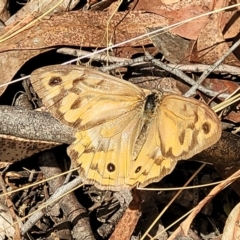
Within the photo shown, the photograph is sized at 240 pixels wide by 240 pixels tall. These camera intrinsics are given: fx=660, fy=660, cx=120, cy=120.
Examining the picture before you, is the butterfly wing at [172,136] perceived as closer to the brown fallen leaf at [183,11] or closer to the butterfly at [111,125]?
the butterfly at [111,125]

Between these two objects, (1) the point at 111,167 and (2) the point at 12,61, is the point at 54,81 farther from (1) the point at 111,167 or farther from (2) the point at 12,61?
(2) the point at 12,61

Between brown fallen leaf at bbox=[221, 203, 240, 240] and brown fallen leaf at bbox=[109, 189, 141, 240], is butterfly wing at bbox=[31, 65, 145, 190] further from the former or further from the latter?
brown fallen leaf at bbox=[221, 203, 240, 240]

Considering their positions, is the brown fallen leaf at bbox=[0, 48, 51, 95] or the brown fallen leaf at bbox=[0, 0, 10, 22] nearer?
the brown fallen leaf at bbox=[0, 48, 51, 95]

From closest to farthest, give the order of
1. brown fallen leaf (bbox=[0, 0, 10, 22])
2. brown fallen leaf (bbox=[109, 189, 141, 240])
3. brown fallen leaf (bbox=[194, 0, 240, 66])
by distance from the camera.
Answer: brown fallen leaf (bbox=[109, 189, 141, 240]), brown fallen leaf (bbox=[194, 0, 240, 66]), brown fallen leaf (bbox=[0, 0, 10, 22])

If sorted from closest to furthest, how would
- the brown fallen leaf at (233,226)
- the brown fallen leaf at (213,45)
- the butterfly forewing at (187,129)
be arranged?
the butterfly forewing at (187,129)
the brown fallen leaf at (233,226)
the brown fallen leaf at (213,45)

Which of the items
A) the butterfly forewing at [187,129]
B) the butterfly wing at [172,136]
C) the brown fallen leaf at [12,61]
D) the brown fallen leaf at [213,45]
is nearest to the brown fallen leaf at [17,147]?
the brown fallen leaf at [12,61]

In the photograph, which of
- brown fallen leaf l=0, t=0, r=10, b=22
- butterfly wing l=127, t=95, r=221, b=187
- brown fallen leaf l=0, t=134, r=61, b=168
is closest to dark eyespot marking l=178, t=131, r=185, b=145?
butterfly wing l=127, t=95, r=221, b=187

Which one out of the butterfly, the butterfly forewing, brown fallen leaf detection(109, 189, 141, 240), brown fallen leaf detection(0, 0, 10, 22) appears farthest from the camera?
brown fallen leaf detection(0, 0, 10, 22)

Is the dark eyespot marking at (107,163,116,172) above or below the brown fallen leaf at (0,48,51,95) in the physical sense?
below
